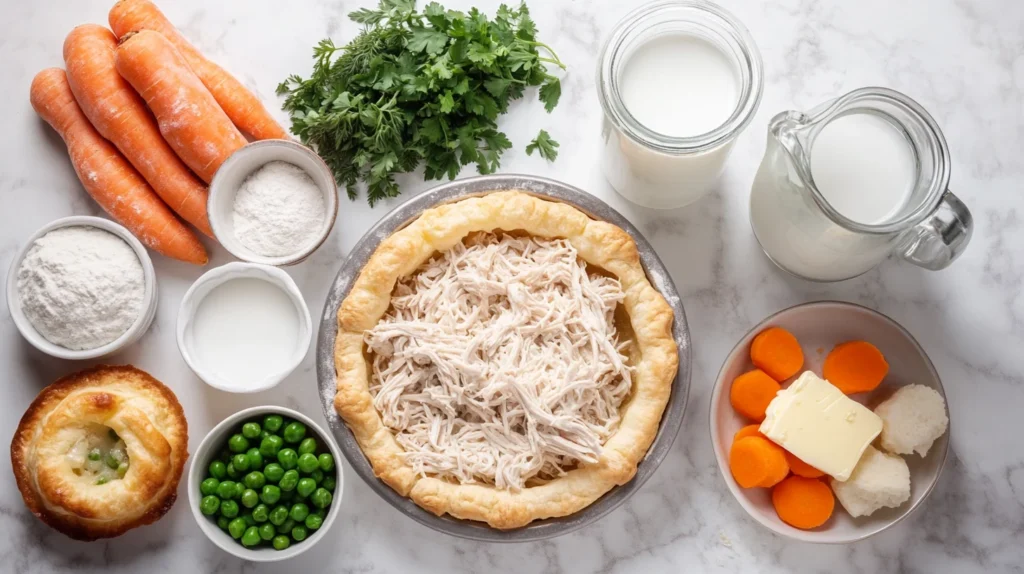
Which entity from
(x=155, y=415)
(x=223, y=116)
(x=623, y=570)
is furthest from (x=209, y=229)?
(x=623, y=570)

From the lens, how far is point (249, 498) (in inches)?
121

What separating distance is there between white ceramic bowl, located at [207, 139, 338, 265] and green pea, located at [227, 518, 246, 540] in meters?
1.00

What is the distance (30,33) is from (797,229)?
335cm

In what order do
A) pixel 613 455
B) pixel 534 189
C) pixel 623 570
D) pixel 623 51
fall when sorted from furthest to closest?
pixel 623 570 → pixel 534 189 → pixel 613 455 → pixel 623 51

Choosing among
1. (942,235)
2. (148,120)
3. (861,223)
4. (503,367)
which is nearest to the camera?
(861,223)

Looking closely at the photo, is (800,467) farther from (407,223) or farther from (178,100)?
(178,100)

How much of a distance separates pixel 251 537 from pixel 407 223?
52.9 inches

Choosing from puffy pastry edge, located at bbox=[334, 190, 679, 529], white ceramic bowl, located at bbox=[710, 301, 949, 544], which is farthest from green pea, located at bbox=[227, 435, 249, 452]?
white ceramic bowl, located at bbox=[710, 301, 949, 544]

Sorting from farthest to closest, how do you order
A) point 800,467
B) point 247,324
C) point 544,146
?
point 544,146 < point 247,324 < point 800,467

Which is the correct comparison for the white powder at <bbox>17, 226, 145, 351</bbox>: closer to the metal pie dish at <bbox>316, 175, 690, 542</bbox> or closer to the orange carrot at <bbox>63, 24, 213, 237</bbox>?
the orange carrot at <bbox>63, 24, 213, 237</bbox>

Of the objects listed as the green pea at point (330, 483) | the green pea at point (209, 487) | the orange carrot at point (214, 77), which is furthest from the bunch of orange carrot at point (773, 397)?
the orange carrot at point (214, 77)

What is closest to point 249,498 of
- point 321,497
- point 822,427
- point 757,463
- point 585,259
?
point 321,497

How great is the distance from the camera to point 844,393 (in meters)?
3.21

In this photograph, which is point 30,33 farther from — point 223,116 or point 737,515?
point 737,515
